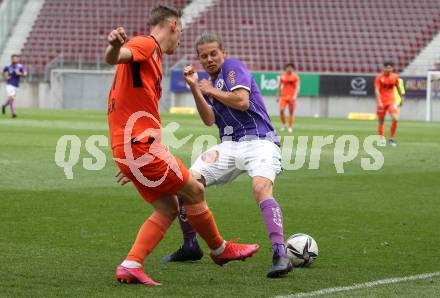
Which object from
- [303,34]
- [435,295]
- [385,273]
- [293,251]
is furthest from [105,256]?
[303,34]

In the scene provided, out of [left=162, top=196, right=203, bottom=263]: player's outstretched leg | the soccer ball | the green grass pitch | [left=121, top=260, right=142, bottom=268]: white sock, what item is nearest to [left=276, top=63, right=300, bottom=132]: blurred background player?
the green grass pitch

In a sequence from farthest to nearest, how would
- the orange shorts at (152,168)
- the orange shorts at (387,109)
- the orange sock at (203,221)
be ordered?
1. the orange shorts at (387,109)
2. the orange sock at (203,221)
3. the orange shorts at (152,168)

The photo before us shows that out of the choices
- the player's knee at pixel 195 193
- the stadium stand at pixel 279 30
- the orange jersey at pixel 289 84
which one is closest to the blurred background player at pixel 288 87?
the orange jersey at pixel 289 84

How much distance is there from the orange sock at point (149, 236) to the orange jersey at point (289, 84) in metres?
24.7

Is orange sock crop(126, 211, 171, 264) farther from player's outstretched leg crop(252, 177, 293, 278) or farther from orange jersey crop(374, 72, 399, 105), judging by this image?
orange jersey crop(374, 72, 399, 105)

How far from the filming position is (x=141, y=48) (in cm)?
637

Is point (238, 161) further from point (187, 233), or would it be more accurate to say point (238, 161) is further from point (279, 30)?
point (279, 30)

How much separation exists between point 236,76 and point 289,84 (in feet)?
79.7

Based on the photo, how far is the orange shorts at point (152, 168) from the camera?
657cm

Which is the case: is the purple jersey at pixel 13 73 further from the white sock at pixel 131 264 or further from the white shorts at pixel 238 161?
the white sock at pixel 131 264

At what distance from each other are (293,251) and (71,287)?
186cm

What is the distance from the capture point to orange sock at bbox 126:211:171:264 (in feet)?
22.1

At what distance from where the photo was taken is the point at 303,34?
1866 inches

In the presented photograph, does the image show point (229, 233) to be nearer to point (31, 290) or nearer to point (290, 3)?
point (31, 290)
